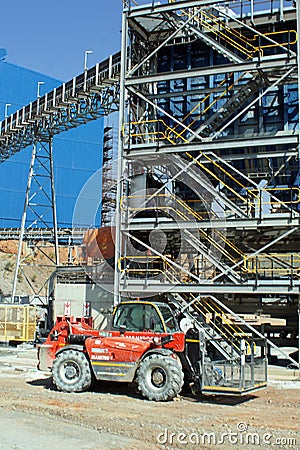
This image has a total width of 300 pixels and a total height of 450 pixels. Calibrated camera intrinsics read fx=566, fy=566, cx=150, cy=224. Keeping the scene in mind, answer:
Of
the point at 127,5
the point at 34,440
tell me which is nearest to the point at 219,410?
the point at 34,440

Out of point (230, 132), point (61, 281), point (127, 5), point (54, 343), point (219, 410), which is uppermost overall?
point (127, 5)

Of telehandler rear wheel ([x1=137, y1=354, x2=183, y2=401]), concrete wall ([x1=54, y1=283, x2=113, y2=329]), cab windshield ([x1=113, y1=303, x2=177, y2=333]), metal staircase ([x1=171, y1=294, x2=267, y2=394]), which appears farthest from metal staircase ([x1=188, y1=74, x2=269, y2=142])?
telehandler rear wheel ([x1=137, y1=354, x2=183, y2=401])

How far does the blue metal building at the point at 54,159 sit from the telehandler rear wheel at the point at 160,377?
103 feet

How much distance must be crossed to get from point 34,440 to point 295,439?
3635 mm

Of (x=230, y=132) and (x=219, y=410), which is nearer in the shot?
(x=219, y=410)

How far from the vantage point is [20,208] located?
1763 inches

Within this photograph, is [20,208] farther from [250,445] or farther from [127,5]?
[250,445]

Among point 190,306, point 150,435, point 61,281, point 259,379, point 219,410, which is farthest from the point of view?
point 61,281

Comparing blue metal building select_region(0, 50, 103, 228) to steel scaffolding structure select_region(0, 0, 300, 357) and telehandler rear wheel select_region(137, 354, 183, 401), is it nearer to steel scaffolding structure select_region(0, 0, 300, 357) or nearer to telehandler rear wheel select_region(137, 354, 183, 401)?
steel scaffolding structure select_region(0, 0, 300, 357)

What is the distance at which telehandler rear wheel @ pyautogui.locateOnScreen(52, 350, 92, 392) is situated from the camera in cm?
1151

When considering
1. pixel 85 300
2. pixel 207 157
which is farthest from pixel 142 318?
pixel 85 300

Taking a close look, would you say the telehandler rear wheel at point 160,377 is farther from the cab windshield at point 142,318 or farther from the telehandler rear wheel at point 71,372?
the telehandler rear wheel at point 71,372

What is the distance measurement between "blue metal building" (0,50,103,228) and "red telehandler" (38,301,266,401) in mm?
30035

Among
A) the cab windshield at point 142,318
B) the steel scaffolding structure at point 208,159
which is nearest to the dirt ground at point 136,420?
the cab windshield at point 142,318
